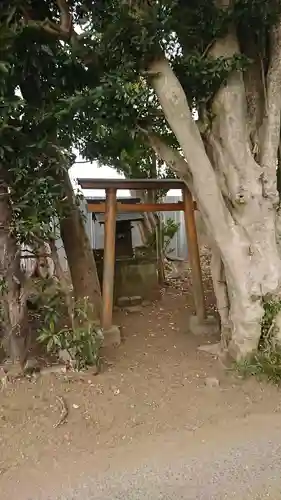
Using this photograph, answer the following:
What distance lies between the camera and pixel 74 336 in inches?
149

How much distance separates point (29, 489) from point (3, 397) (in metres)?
1.07

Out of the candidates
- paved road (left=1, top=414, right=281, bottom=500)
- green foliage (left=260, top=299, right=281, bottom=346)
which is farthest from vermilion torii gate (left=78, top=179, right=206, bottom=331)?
paved road (left=1, top=414, right=281, bottom=500)

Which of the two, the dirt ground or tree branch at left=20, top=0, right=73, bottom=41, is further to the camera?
tree branch at left=20, top=0, right=73, bottom=41

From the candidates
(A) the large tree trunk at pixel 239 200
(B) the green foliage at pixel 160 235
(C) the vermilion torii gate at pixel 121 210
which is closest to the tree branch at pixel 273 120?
(A) the large tree trunk at pixel 239 200

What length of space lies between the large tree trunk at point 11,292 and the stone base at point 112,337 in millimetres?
1130

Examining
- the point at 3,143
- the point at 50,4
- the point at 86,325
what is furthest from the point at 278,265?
the point at 50,4

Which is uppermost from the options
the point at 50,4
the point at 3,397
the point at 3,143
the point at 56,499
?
the point at 50,4

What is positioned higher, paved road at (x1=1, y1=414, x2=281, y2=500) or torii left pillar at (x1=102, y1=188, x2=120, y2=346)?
torii left pillar at (x1=102, y1=188, x2=120, y2=346)

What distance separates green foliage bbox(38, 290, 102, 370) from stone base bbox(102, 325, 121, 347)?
809mm

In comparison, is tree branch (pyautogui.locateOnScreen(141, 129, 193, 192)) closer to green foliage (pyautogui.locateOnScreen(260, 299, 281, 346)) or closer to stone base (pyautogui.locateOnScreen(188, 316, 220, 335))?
green foliage (pyautogui.locateOnScreen(260, 299, 281, 346))

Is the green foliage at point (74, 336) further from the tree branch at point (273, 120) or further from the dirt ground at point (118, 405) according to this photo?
the tree branch at point (273, 120)

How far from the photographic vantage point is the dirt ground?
116 inches

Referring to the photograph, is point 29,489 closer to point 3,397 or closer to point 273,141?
point 3,397

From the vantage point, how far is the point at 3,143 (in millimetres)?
3428
